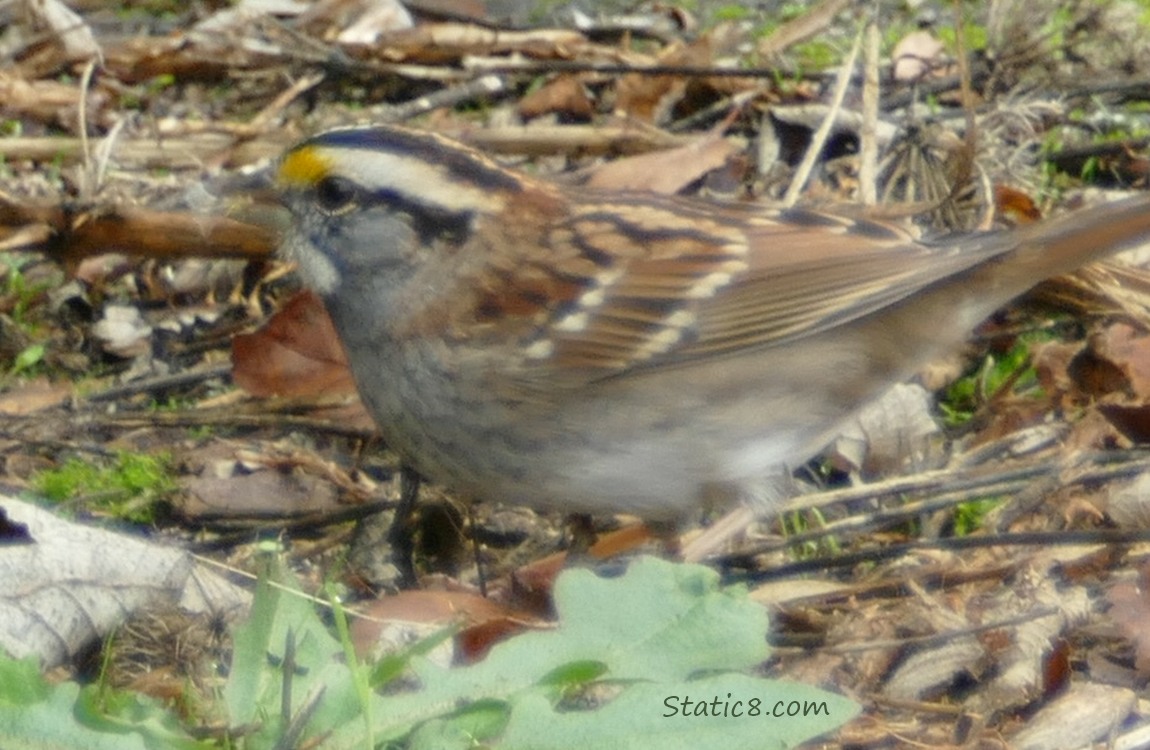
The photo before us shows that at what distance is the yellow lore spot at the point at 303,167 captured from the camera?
3.72 meters

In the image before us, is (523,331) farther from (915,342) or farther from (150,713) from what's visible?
(150,713)

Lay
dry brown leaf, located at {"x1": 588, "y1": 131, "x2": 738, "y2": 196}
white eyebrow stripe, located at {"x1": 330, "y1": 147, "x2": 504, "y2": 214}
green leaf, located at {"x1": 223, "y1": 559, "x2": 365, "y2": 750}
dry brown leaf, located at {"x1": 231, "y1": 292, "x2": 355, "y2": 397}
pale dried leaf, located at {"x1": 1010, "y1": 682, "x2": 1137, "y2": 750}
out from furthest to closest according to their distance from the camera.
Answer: dry brown leaf, located at {"x1": 588, "y1": 131, "x2": 738, "y2": 196}, dry brown leaf, located at {"x1": 231, "y1": 292, "x2": 355, "y2": 397}, white eyebrow stripe, located at {"x1": 330, "y1": 147, "x2": 504, "y2": 214}, pale dried leaf, located at {"x1": 1010, "y1": 682, "x2": 1137, "y2": 750}, green leaf, located at {"x1": 223, "y1": 559, "x2": 365, "y2": 750}

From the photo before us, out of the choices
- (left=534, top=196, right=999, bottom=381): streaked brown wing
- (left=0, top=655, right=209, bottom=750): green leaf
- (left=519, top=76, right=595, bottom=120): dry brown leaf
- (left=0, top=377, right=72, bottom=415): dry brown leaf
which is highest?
(left=534, top=196, right=999, bottom=381): streaked brown wing

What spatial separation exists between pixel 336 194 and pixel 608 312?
0.61 meters

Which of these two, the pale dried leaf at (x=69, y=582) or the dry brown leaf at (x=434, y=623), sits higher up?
the dry brown leaf at (x=434, y=623)

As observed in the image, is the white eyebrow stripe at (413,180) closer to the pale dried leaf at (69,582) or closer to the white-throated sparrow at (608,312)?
the white-throated sparrow at (608,312)

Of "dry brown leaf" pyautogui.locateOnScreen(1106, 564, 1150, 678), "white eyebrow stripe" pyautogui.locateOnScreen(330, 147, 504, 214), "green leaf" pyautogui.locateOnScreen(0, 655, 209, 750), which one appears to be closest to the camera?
"green leaf" pyautogui.locateOnScreen(0, 655, 209, 750)

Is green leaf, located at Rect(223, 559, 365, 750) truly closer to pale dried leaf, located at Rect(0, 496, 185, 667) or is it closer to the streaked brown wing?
pale dried leaf, located at Rect(0, 496, 185, 667)

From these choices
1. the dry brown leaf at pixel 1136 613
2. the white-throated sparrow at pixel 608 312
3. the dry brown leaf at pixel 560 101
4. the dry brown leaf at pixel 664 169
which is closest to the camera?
the dry brown leaf at pixel 1136 613

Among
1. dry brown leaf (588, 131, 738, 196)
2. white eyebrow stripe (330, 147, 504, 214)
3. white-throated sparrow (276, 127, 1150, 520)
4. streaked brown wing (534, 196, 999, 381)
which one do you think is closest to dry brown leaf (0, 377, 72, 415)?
white-throated sparrow (276, 127, 1150, 520)

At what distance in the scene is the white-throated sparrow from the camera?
141 inches

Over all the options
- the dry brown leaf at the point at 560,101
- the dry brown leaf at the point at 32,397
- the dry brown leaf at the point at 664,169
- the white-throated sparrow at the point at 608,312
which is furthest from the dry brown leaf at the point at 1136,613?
the dry brown leaf at the point at 560,101

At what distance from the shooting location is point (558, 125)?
218 inches

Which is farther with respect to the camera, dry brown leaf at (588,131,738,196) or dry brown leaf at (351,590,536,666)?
dry brown leaf at (588,131,738,196)
